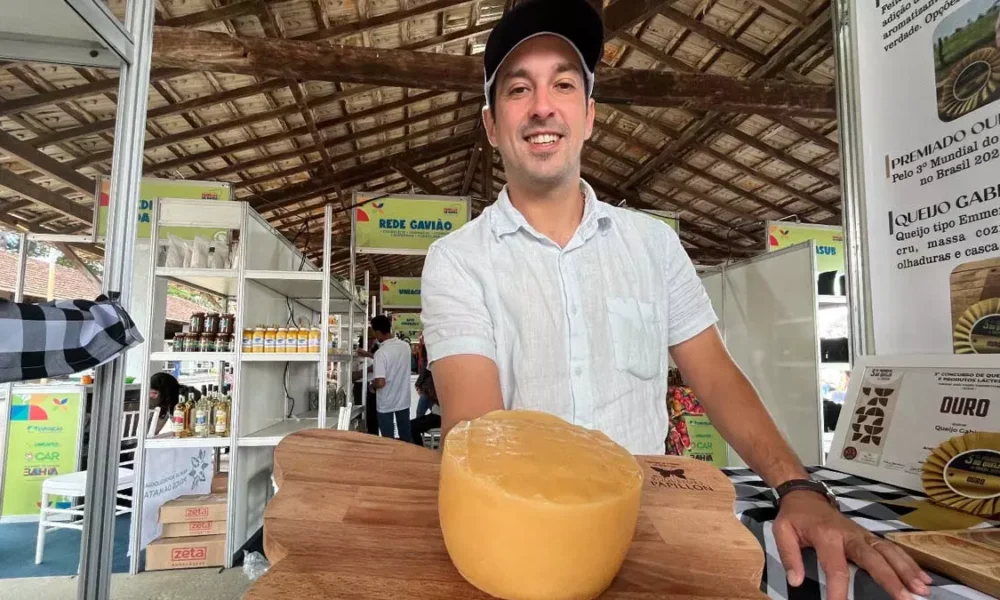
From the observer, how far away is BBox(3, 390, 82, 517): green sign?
402 centimetres

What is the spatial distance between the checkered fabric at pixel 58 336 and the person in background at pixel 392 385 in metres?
4.03

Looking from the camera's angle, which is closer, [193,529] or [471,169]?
[193,529]

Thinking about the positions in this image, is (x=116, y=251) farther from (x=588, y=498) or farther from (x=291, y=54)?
(x=291, y=54)

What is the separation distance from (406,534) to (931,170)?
141 cm

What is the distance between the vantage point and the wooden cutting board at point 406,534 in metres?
0.42

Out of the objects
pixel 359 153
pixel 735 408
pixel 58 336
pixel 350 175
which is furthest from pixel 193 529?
pixel 350 175

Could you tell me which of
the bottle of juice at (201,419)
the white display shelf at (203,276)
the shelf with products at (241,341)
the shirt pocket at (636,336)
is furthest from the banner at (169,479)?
the shirt pocket at (636,336)

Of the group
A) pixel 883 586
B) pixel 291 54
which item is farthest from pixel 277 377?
pixel 883 586

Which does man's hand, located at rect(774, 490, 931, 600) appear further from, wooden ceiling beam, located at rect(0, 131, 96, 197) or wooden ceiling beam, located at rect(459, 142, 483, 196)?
wooden ceiling beam, located at rect(459, 142, 483, 196)

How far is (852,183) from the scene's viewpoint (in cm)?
143

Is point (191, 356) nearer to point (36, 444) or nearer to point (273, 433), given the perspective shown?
point (273, 433)

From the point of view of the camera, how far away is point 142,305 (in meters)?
4.24

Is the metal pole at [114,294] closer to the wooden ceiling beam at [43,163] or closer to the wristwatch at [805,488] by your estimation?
the wristwatch at [805,488]

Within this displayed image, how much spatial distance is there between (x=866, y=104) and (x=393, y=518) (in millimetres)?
1569
